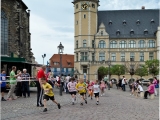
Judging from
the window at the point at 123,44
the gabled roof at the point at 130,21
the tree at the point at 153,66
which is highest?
the gabled roof at the point at 130,21

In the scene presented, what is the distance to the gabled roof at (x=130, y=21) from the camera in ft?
289

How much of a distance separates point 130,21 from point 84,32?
14125 millimetres

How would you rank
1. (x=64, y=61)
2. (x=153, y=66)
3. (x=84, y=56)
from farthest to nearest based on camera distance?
(x=64, y=61)
(x=84, y=56)
(x=153, y=66)

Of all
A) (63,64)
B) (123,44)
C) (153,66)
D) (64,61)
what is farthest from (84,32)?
(64,61)

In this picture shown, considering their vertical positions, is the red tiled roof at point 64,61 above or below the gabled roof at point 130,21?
below

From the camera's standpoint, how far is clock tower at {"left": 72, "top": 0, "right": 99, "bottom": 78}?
280 feet

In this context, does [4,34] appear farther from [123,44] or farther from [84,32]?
[123,44]

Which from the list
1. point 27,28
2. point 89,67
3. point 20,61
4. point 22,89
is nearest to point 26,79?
point 22,89

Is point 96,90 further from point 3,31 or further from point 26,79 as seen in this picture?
point 3,31

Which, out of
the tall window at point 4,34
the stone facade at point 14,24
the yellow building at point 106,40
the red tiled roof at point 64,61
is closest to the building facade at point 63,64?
the red tiled roof at point 64,61

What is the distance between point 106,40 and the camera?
86.7 meters

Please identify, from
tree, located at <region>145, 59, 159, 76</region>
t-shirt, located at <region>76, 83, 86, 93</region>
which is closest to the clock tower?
tree, located at <region>145, 59, 159, 76</region>

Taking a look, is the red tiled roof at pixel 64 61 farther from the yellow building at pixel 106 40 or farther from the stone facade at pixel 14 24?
the stone facade at pixel 14 24

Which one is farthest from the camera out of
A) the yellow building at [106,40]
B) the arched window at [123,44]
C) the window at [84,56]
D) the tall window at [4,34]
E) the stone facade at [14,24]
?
the arched window at [123,44]
